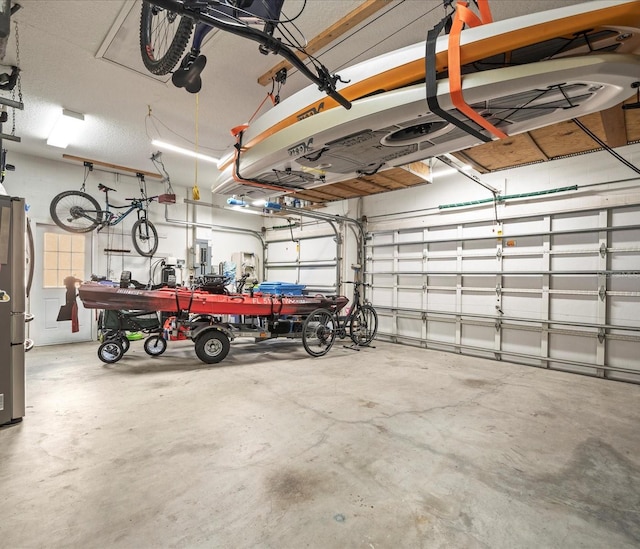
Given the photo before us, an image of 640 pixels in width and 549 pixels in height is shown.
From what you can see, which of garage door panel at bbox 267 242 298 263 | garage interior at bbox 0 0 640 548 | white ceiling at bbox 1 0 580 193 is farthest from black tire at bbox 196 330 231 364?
garage door panel at bbox 267 242 298 263

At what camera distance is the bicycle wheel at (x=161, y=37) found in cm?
189

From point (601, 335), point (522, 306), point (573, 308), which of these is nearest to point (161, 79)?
point (522, 306)

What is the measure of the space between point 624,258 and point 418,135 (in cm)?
399

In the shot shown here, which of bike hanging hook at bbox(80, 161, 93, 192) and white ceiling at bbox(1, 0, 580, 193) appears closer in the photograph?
white ceiling at bbox(1, 0, 580, 193)

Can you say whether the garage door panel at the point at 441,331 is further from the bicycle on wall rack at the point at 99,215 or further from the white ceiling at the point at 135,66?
the bicycle on wall rack at the point at 99,215

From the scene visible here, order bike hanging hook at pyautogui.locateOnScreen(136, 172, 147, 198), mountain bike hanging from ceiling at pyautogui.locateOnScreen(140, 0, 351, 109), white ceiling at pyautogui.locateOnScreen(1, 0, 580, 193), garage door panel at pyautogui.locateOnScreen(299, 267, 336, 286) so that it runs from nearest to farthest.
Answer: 1. mountain bike hanging from ceiling at pyautogui.locateOnScreen(140, 0, 351, 109)
2. white ceiling at pyautogui.locateOnScreen(1, 0, 580, 193)
3. bike hanging hook at pyautogui.locateOnScreen(136, 172, 147, 198)
4. garage door panel at pyautogui.locateOnScreen(299, 267, 336, 286)

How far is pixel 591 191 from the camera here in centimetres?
435


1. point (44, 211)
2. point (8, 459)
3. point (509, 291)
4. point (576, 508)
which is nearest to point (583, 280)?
point (509, 291)

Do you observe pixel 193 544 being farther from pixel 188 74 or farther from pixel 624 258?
pixel 624 258

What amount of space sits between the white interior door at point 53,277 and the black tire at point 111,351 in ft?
7.42

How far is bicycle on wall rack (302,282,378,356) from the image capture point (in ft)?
17.3

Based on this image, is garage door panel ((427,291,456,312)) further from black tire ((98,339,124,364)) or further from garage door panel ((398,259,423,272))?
black tire ((98,339,124,364))

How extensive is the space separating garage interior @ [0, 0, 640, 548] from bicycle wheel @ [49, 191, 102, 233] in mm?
267

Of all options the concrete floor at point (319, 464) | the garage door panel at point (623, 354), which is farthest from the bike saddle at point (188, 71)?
the garage door panel at point (623, 354)
